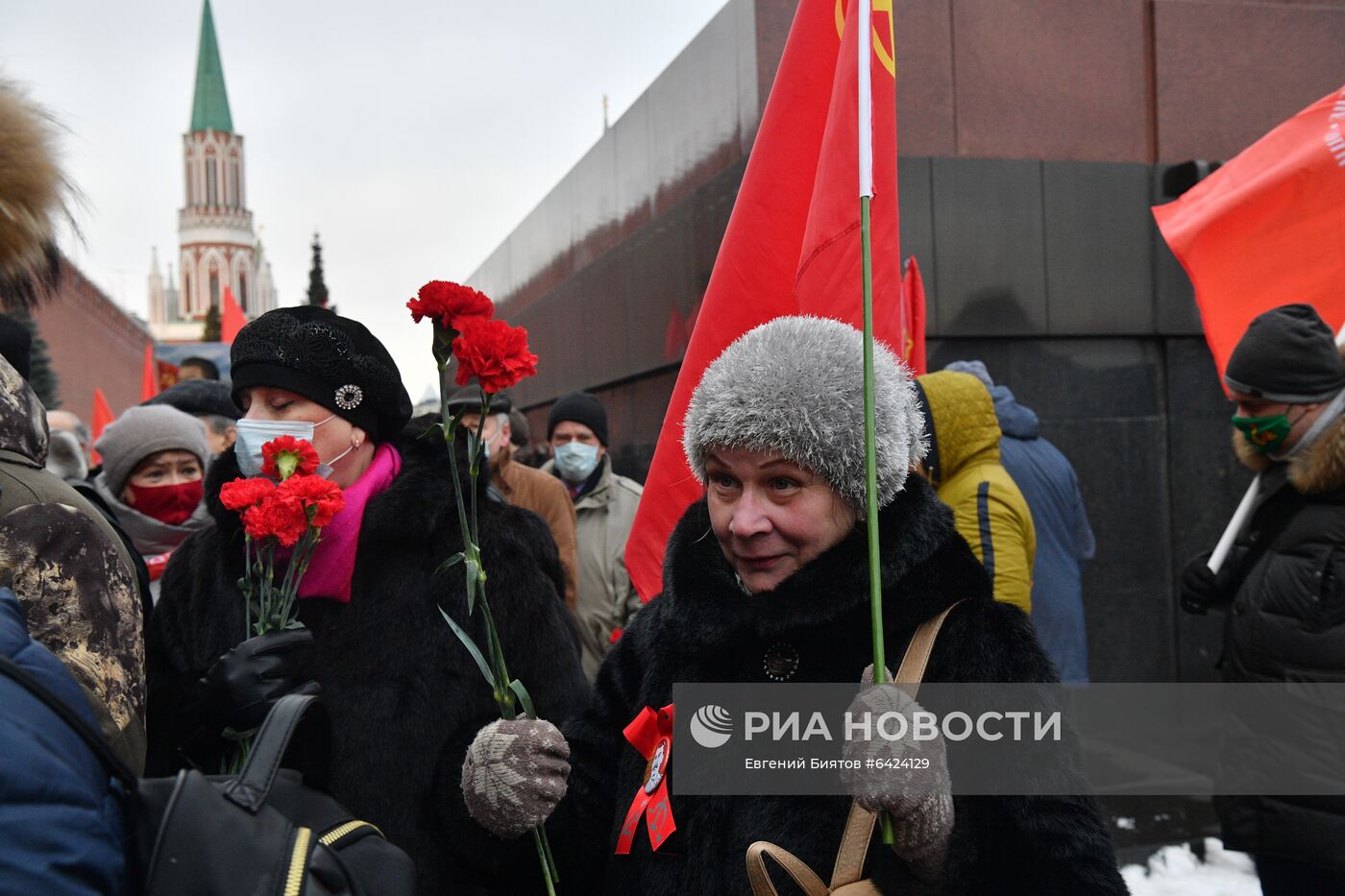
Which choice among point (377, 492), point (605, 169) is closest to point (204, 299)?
point (605, 169)

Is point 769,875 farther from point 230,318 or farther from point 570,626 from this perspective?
point 230,318

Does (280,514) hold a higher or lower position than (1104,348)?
lower

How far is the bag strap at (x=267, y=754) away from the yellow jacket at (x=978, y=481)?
261 centimetres

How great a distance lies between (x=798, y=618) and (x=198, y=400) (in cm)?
375

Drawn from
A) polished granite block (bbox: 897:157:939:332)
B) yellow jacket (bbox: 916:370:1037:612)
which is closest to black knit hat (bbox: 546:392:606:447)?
polished granite block (bbox: 897:157:939:332)

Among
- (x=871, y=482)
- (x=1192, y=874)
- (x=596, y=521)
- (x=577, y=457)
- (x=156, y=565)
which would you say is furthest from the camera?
(x=577, y=457)

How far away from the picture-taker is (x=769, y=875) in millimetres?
1678

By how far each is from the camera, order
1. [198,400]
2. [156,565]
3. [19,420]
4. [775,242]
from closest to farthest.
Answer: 1. [19,420]
2. [775,242]
3. [156,565]
4. [198,400]

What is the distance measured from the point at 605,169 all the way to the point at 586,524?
528 cm

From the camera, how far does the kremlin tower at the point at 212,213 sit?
90.9 meters

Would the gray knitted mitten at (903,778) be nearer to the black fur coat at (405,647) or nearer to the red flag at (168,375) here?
the black fur coat at (405,647)

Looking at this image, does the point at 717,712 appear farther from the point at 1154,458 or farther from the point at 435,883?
the point at 1154,458

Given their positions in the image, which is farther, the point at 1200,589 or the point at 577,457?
the point at 577,457

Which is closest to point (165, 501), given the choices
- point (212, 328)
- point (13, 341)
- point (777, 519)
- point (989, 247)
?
point (13, 341)
